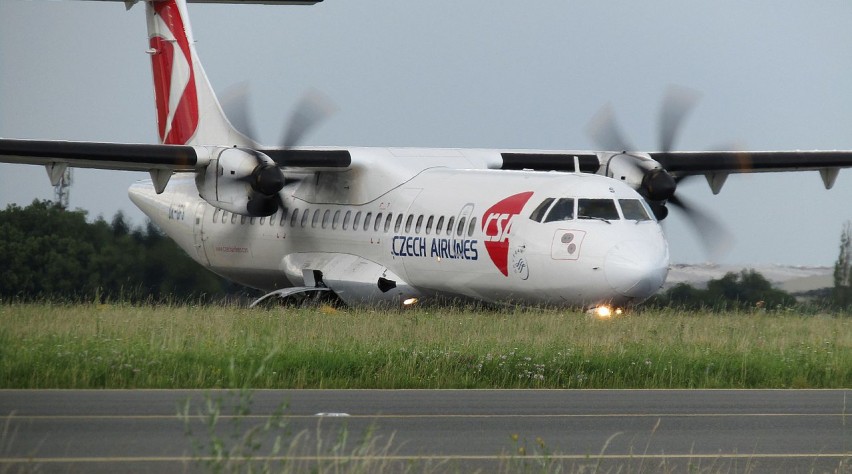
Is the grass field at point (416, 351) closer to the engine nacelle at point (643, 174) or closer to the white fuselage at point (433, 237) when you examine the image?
the white fuselage at point (433, 237)

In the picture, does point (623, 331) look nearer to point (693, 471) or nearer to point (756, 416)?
point (756, 416)

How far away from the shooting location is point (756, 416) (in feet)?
41.4

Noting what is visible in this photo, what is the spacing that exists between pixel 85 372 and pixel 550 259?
8990 millimetres

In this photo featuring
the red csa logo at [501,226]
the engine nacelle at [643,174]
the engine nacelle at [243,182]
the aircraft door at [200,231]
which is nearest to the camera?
the red csa logo at [501,226]

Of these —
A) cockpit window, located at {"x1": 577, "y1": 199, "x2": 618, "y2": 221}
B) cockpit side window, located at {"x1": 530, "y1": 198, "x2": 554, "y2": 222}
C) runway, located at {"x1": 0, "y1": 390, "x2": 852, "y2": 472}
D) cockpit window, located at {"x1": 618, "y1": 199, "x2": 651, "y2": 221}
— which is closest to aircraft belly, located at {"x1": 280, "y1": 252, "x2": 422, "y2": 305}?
cockpit side window, located at {"x1": 530, "y1": 198, "x2": 554, "y2": 222}

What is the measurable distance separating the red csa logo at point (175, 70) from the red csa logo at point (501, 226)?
10.4 metres

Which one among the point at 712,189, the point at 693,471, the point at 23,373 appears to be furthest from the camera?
the point at 712,189

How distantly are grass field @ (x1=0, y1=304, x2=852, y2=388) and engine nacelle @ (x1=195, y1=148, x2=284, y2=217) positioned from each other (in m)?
4.12

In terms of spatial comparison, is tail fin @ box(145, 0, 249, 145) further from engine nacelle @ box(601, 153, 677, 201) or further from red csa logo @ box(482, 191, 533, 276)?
red csa logo @ box(482, 191, 533, 276)

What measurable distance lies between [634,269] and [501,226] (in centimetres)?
286

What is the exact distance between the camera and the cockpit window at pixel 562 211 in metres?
22.1

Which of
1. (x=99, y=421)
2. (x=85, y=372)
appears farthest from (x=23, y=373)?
(x=99, y=421)

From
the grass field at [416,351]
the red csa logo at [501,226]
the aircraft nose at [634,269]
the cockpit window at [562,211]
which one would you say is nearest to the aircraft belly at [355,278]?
the red csa logo at [501,226]

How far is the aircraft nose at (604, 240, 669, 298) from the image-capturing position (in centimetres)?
2080
